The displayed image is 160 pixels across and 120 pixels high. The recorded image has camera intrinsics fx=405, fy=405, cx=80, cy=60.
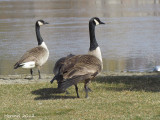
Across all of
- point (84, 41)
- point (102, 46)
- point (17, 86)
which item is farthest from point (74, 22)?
point (17, 86)

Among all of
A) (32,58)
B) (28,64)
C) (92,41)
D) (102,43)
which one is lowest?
(102,43)

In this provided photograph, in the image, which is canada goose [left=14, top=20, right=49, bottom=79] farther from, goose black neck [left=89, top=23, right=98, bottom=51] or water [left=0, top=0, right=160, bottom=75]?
water [left=0, top=0, right=160, bottom=75]

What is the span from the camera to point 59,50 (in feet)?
86.0

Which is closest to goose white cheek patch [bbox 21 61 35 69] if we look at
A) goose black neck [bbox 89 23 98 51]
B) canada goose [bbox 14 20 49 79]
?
canada goose [bbox 14 20 49 79]

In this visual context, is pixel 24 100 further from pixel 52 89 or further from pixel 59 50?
pixel 59 50

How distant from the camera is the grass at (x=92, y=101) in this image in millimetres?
8336

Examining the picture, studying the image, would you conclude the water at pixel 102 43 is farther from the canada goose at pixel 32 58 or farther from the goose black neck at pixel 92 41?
the goose black neck at pixel 92 41

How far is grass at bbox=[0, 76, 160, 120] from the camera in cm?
834

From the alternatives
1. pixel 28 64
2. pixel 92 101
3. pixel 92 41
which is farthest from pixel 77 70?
pixel 28 64

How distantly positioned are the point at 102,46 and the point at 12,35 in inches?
405

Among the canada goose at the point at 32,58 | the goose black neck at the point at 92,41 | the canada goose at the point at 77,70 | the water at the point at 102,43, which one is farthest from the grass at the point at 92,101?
the water at the point at 102,43

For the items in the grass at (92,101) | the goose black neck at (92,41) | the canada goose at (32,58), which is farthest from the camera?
the canada goose at (32,58)

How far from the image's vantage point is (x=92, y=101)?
32.7ft

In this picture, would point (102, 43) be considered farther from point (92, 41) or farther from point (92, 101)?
point (92, 101)
